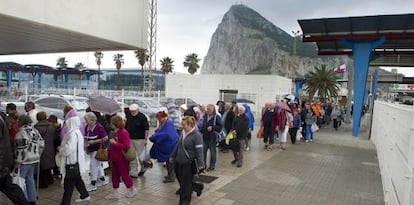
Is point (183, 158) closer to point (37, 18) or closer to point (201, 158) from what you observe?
point (201, 158)

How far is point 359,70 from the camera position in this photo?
18.4 metres

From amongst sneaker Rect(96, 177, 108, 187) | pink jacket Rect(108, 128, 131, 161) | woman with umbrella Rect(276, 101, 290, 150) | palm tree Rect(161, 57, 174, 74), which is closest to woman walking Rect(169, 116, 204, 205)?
pink jacket Rect(108, 128, 131, 161)

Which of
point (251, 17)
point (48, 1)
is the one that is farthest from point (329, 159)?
point (251, 17)

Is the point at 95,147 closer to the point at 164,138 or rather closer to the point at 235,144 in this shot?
the point at 164,138

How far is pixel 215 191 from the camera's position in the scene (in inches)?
261

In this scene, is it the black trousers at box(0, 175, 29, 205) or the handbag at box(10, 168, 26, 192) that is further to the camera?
the handbag at box(10, 168, 26, 192)

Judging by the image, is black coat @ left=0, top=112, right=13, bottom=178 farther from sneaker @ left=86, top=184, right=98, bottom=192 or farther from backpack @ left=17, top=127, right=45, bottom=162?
sneaker @ left=86, top=184, right=98, bottom=192

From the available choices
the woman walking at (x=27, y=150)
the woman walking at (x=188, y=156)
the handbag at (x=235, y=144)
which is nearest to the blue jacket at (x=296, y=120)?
the handbag at (x=235, y=144)

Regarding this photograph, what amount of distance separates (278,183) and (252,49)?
151328mm

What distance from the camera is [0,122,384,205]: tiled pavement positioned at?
20.1 feet

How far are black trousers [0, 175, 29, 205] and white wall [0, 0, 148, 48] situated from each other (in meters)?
2.26

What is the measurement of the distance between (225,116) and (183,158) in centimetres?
463

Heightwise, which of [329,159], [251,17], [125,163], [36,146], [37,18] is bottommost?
[329,159]

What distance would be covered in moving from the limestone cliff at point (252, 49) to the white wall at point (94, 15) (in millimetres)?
139066
